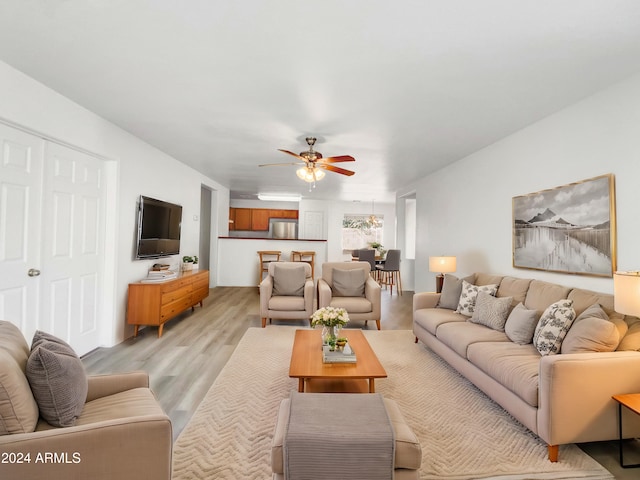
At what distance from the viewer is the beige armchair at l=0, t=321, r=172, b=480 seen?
43.6 inches

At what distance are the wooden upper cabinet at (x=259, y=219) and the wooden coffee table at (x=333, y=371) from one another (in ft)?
25.0

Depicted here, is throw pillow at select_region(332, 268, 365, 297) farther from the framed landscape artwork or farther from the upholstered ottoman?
the upholstered ottoman

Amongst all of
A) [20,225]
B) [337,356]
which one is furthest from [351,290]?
[20,225]

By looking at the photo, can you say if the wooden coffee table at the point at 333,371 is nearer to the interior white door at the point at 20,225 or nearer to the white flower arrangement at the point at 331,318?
the white flower arrangement at the point at 331,318

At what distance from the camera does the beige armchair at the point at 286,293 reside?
4.41 metres

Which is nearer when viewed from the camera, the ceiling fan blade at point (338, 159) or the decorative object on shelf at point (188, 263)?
the ceiling fan blade at point (338, 159)

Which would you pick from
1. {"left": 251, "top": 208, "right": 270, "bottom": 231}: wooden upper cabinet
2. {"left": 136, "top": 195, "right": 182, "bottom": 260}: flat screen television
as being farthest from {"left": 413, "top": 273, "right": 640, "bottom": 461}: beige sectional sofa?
{"left": 251, "top": 208, "right": 270, "bottom": 231}: wooden upper cabinet

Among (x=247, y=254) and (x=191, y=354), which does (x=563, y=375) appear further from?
(x=247, y=254)

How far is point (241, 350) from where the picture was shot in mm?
3488

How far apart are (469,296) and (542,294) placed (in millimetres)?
734

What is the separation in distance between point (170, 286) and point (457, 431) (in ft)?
11.6

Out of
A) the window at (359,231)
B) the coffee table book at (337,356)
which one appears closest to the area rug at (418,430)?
the coffee table book at (337,356)

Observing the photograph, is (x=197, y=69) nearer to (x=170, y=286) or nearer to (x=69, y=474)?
(x=69, y=474)

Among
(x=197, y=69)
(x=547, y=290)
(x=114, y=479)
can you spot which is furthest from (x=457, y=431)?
(x=197, y=69)
